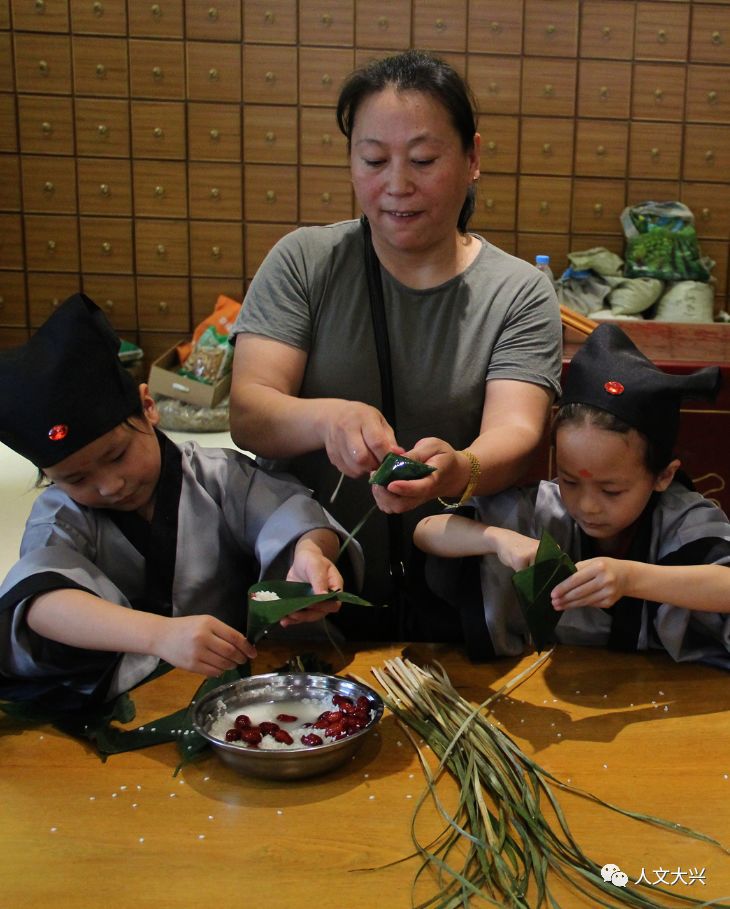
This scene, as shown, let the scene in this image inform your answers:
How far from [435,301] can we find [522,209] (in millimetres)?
3623

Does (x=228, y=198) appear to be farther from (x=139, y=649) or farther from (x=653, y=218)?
(x=139, y=649)

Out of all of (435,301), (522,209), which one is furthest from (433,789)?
(522,209)

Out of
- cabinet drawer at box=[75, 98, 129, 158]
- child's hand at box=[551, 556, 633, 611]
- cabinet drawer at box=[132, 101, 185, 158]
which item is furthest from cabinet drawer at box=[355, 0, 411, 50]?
child's hand at box=[551, 556, 633, 611]

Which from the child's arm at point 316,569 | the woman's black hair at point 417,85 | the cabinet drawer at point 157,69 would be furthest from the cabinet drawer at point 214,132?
the child's arm at point 316,569

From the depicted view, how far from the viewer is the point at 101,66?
5.16 metres

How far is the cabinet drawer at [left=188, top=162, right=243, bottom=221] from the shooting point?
5.29 meters

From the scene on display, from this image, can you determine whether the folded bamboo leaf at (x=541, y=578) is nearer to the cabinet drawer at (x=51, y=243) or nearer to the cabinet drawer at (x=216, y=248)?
the cabinet drawer at (x=216, y=248)

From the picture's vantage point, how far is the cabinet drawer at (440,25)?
5.09 metres

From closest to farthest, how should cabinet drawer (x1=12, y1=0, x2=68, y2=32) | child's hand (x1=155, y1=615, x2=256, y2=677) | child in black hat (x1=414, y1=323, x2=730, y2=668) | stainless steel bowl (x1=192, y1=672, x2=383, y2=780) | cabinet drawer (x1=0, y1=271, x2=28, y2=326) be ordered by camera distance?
stainless steel bowl (x1=192, y1=672, x2=383, y2=780), child's hand (x1=155, y1=615, x2=256, y2=677), child in black hat (x1=414, y1=323, x2=730, y2=668), cabinet drawer (x1=12, y1=0, x2=68, y2=32), cabinet drawer (x1=0, y1=271, x2=28, y2=326)

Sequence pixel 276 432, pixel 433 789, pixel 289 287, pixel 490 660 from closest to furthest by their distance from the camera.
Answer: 1. pixel 433 789
2. pixel 490 660
3. pixel 276 432
4. pixel 289 287

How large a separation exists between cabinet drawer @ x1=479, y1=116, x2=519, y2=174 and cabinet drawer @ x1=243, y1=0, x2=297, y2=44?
111cm

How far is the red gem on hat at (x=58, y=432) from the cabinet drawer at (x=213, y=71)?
4123mm

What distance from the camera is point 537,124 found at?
5254 mm

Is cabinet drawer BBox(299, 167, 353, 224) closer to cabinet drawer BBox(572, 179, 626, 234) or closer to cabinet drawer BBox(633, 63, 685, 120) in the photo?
cabinet drawer BBox(572, 179, 626, 234)
